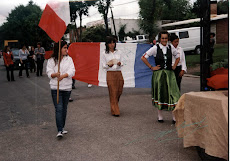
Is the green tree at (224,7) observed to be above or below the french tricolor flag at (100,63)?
above

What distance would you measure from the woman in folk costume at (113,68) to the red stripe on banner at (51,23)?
177 cm

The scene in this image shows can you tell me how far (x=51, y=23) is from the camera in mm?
5098

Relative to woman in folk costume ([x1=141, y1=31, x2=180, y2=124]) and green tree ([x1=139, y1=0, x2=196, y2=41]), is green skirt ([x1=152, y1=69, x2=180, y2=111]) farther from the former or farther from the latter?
green tree ([x1=139, y1=0, x2=196, y2=41])

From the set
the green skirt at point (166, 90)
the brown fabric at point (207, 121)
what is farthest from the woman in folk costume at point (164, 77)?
the brown fabric at point (207, 121)

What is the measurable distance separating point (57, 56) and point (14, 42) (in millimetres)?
39019

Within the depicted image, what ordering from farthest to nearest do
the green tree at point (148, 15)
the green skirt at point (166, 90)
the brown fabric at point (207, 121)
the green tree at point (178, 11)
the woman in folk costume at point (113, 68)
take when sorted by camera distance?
the green tree at point (178, 11) → the green tree at point (148, 15) → the woman in folk costume at point (113, 68) → the green skirt at point (166, 90) → the brown fabric at point (207, 121)

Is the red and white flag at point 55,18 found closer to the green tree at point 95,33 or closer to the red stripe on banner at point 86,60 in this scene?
the red stripe on banner at point 86,60

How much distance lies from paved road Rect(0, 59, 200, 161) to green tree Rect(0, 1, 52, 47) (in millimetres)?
41191

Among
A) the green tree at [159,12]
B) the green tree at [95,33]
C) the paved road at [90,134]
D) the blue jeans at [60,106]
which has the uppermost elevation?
the green tree at [159,12]

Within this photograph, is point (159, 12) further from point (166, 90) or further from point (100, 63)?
point (166, 90)

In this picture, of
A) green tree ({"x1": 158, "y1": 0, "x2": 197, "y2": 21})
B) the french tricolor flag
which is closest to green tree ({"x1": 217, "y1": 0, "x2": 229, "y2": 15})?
the french tricolor flag

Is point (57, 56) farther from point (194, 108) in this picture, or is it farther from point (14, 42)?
point (14, 42)

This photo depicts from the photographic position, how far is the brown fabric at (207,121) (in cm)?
333

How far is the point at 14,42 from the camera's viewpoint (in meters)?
41.5
